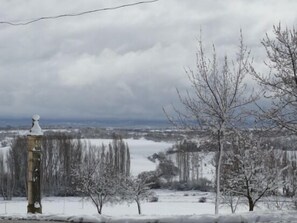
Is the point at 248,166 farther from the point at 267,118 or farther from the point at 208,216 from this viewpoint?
the point at 208,216

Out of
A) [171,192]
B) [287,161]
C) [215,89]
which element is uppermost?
[215,89]

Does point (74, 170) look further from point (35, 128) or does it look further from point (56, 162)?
point (35, 128)

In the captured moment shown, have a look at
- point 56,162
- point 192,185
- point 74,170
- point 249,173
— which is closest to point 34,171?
point 249,173

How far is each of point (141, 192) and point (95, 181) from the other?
677 cm

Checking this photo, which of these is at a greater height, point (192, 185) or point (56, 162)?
point (56, 162)

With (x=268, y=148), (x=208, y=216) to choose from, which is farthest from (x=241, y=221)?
(x=268, y=148)

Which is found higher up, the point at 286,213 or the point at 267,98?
the point at 267,98

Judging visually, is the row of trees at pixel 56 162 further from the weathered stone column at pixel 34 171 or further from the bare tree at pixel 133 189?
the weathered stone column at pixel 34 171

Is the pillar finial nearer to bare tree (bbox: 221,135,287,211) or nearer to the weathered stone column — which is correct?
the weathered stone column

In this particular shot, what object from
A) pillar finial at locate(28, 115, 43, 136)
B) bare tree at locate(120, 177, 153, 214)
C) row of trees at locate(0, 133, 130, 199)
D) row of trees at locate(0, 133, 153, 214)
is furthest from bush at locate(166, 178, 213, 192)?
pillar finial at locate(28, 115, 43, 136)

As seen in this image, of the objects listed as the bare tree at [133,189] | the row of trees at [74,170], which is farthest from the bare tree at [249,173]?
the row of trees at [74,170]

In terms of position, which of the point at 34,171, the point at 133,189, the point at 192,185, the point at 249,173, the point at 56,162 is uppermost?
the point at 34,171

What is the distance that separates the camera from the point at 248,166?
33250 mm

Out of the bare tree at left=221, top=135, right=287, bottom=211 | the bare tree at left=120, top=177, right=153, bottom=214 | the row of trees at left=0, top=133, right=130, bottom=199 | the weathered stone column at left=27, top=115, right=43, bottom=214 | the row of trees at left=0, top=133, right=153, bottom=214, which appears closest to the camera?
the weathered stone column at left=27, top=115, right=43, bottom=214
